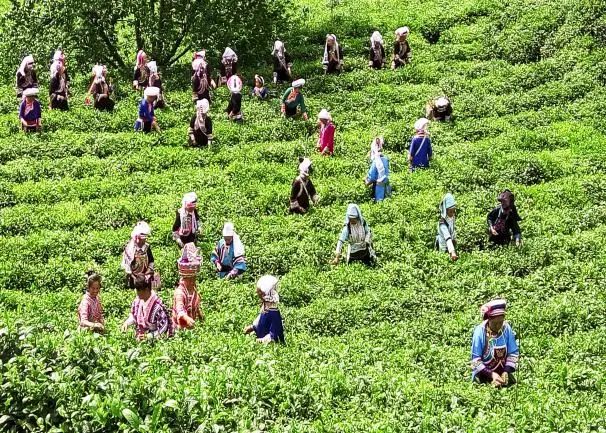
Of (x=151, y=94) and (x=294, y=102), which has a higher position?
(x=151, y=94)

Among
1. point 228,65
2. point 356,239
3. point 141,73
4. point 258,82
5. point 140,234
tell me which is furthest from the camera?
point 228,65

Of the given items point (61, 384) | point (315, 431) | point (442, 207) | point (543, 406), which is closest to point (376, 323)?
point (442, 207)

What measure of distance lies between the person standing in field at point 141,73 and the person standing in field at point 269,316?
16.0m

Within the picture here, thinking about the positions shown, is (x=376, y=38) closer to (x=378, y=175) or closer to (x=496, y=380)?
(x=378, y=175)

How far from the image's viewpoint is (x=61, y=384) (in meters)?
8.85

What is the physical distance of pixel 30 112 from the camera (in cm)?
2475

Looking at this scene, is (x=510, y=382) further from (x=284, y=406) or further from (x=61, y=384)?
(x=61, y=384)

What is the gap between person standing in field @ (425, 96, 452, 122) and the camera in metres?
25.9

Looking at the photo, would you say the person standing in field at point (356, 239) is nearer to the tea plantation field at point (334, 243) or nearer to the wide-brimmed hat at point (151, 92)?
the tea plantation field at point (334, 243)

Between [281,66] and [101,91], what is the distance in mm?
6057

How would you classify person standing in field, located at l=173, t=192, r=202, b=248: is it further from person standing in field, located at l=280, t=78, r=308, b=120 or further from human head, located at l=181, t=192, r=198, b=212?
person standing in field, located at l=280, t=78, r=308, b=120

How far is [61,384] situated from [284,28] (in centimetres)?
2485

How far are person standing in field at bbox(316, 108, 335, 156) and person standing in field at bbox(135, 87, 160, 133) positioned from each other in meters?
4.69

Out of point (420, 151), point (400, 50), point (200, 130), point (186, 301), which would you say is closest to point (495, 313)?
point (186, 301)
